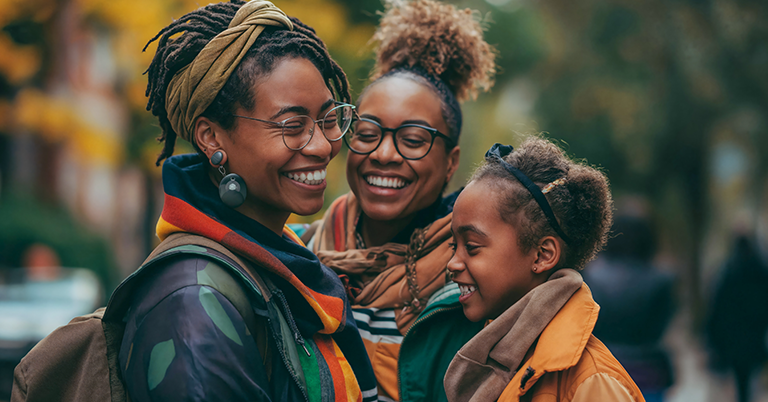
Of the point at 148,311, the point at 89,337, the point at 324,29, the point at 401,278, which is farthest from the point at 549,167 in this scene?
the point at 324,29

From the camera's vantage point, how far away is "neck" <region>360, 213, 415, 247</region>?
289 cm

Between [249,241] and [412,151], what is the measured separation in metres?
1.07

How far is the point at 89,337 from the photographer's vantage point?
174 centimetres

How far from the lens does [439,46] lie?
299cm

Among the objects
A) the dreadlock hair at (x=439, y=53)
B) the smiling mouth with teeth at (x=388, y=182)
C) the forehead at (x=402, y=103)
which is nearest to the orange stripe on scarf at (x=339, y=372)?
the smiling mouth with teeth at (x=388, y=182)

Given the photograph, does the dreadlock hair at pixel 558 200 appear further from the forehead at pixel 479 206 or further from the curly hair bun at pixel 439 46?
the curly hair bun at pixel 439 46

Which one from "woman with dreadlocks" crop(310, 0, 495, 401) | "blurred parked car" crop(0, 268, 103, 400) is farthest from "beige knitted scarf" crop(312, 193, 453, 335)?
"blurred parked car" crop(0, 268, 103, 400)

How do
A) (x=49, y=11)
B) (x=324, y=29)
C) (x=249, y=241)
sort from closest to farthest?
(x=249, y=241), (x=324, y=29), (x=49, y=11)

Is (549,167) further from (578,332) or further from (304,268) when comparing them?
(304,268)

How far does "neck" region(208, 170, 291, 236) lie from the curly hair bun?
120 centimetres

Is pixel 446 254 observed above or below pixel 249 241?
Answer: below

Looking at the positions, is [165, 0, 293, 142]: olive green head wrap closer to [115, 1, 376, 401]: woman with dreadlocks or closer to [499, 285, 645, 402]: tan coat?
[115, 1, 376, 401]: woman with dreadlocks

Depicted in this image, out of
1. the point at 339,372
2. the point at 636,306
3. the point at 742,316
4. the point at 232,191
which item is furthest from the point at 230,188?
the point at 742,316

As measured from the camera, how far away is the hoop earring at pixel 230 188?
195 cm
